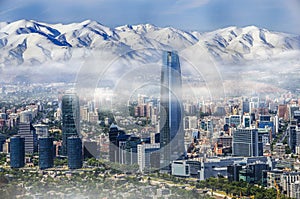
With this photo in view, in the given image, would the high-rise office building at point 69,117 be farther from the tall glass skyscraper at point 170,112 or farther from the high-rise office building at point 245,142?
the high-rise office building at point 245,142

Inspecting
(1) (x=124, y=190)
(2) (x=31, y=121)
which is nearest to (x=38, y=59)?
(2) (x=31, y=121)

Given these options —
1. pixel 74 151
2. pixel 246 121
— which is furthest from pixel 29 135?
pixel 246 121

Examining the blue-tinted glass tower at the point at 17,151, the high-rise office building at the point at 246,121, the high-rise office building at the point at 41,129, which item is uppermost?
the high-rise office building at the point at 246,121

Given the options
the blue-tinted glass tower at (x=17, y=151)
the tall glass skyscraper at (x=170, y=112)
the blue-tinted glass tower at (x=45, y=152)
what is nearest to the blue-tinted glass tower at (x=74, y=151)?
the blue-tinted glass tower at (x=45, y=152)

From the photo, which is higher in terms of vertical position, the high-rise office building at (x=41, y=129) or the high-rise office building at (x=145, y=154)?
the high-rise office building at (x=41, y=129)

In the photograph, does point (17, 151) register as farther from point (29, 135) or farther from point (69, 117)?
point (69, 117)

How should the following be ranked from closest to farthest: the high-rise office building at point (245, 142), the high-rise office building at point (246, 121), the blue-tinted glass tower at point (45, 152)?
the blue-tinted glass tower at point (45, 152) → the high-rise office building at point (245, 142) → the high-rise office building at point (246, 121)
